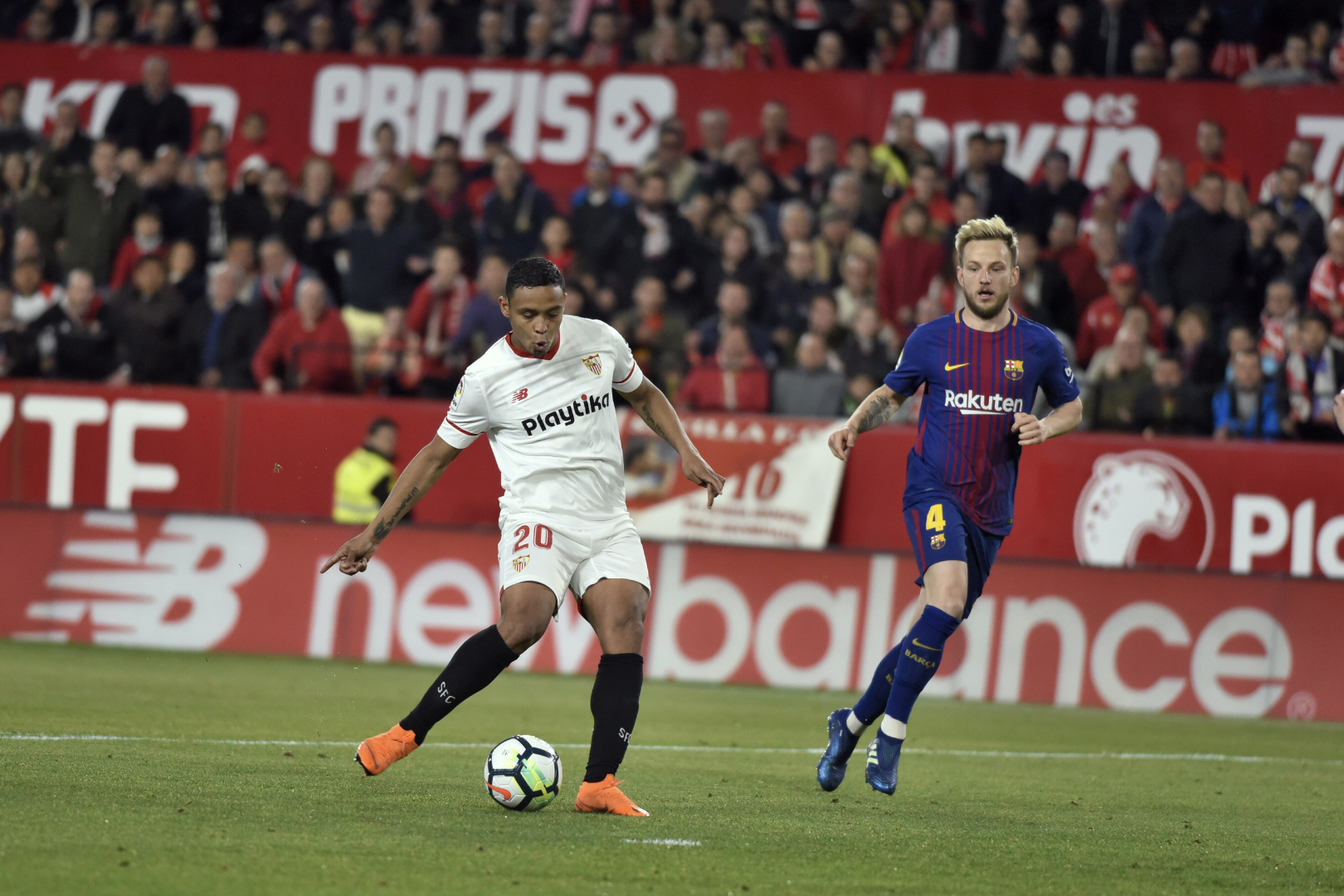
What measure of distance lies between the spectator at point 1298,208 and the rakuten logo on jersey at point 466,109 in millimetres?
6915

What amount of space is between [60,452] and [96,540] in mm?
1927

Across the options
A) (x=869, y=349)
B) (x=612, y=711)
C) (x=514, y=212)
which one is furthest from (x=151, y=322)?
(x=612, y=711)

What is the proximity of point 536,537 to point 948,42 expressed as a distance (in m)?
13.8

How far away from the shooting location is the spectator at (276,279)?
17.7 meters

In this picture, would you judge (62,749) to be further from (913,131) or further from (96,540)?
(913,131)

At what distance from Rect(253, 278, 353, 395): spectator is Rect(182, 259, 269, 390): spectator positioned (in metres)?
0.20

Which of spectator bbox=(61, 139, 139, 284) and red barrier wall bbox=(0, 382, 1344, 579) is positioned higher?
spectator bbox=(61, 139, 139, 284)

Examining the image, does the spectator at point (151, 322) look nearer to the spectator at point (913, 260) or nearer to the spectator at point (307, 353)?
the spectator at point (307, 353)

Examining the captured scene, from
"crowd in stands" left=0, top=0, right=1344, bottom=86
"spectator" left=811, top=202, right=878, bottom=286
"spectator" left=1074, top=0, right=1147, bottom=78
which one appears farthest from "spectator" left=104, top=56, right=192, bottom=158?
"spectator" left=1074, top=0, right=1147, bottom=78

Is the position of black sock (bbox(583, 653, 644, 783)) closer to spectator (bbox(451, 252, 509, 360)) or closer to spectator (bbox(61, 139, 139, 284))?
spectator (bbox(451, 252, 509, 360))

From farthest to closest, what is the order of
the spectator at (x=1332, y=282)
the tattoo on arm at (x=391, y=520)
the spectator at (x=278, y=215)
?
the spectator at (x=278, y=215) → the spectator at (x=1332, y=282) → the tattoo on arm at (x=391, y=520)

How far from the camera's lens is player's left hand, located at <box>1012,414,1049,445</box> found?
24.7 ft

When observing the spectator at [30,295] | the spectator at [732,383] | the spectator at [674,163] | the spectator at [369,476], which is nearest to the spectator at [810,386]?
the spectator at [732,383]

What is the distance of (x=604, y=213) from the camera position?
1789 centimetres
